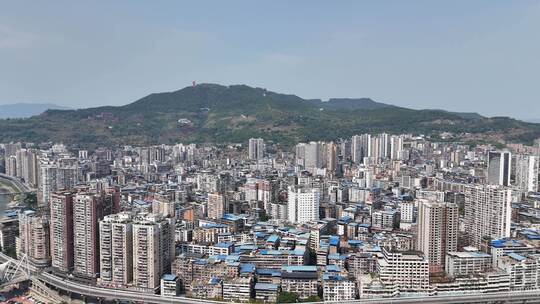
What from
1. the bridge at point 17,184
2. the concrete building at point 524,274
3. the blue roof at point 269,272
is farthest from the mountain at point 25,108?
the concrete building at point 524,274

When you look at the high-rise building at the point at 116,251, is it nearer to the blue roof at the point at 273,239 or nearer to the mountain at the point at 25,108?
the blue roof at the point at 273,239

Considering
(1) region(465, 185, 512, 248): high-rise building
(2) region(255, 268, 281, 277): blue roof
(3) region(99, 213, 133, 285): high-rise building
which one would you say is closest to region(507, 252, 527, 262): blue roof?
(1) region(465, 185, 512, 248): high-rise building

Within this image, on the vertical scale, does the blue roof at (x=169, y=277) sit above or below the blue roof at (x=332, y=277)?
below

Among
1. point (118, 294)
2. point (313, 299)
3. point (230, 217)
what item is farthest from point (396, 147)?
point (118, 294)

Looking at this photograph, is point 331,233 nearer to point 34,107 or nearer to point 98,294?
point 98,294

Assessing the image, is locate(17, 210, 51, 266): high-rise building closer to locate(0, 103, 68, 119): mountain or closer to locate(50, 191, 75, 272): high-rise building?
locate(50, 191, 75, 272): high-rise building
